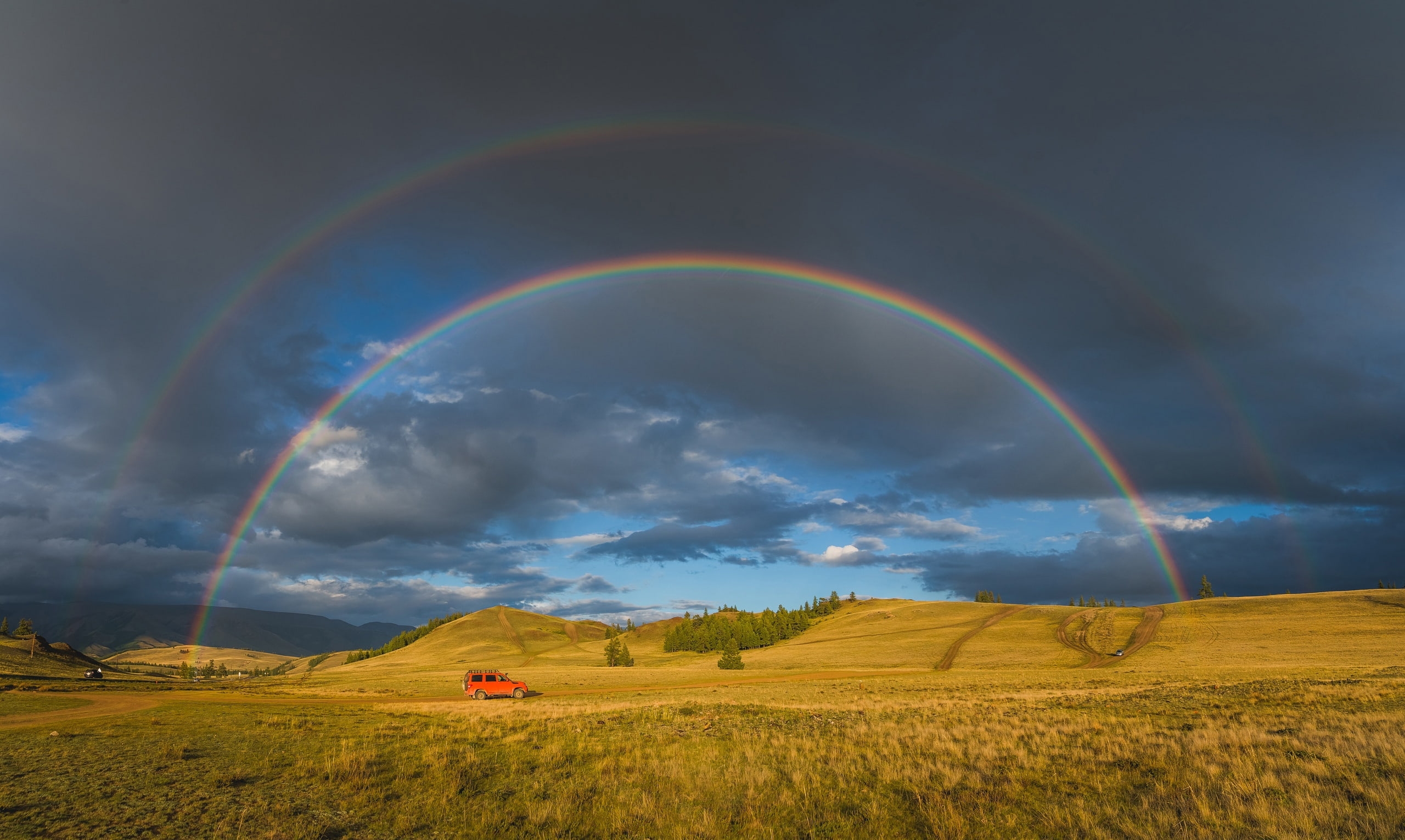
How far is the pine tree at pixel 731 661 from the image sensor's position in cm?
8288

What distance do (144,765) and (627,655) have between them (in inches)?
3997

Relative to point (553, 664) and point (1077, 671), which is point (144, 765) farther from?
point (553, 664)

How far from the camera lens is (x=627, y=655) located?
364 feet

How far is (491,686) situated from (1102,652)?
73.3 metres

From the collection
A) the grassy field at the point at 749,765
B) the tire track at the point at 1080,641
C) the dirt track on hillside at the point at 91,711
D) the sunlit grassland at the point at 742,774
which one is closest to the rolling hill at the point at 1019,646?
the tire track at the point at 1080,641

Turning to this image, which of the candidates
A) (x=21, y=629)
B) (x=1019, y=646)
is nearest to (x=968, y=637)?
(x=1019, y=646)

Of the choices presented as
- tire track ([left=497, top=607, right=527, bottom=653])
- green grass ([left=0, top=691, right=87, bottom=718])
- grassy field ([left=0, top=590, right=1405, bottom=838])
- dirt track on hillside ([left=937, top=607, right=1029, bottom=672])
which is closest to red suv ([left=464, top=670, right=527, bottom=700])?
grassy field ([left=0, top=590, right=1405, bottom=838])

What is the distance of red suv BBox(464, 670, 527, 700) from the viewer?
4466 cm

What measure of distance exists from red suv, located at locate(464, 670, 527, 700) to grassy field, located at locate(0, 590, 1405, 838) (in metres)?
7.22

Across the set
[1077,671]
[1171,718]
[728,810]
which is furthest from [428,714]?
[1077,671]

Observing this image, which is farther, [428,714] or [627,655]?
[627,655]

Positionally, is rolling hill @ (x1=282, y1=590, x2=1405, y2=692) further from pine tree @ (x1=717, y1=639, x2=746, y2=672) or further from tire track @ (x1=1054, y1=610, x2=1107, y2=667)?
pine tree @ (x1=717, y1=639, x2=746, y2=672)

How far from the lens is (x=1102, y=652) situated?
7938 centimetres

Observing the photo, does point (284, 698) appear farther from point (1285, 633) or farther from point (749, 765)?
point (1285, 633)
